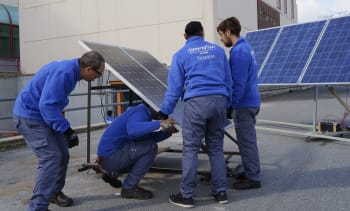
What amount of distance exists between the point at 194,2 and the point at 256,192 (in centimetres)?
1174

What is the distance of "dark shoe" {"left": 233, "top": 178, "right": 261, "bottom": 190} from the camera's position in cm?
464

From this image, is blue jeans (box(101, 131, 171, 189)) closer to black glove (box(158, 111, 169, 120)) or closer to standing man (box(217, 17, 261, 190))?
black glove (box(158, 111, 169, 120))

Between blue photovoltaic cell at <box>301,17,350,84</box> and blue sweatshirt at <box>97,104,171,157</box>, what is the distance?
12.9 feet

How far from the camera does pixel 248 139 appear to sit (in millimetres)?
4684

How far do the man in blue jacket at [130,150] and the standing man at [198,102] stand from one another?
1.08 feet

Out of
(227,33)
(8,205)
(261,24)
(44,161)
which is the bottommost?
(8,205)

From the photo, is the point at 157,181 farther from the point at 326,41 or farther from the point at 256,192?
the point at 326,41

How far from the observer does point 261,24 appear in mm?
20375

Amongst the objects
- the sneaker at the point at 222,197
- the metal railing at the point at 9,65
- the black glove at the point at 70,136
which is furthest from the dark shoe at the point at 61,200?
the metal railing at the point at 9,65

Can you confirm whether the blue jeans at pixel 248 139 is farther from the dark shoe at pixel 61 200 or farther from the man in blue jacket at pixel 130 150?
the dark shoe at pixel 61 200

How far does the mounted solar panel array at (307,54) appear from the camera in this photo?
720 centimetres

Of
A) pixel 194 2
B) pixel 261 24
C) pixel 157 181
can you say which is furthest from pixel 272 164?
pixel 261 24

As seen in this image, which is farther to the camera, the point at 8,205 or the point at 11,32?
the point at 11,32

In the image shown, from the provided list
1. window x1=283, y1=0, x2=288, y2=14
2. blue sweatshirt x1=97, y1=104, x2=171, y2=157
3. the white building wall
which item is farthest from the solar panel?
window x1=283, y1=0, x2=288, y2=14
